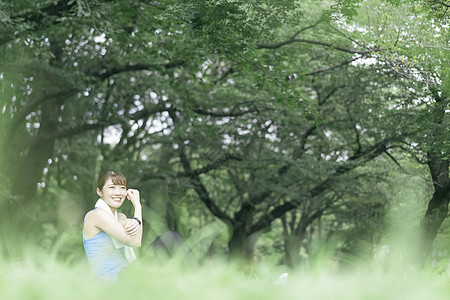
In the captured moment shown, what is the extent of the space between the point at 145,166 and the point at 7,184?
12.9ft

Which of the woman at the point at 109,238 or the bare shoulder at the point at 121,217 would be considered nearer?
the woman at the point at 109,238

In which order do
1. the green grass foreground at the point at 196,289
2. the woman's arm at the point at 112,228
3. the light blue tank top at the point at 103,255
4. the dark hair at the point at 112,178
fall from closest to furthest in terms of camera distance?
the green grass foreground at the point at 196,289 → the light blue tank top at the point at 103,255 → the woman's arm at the point at 112,228 → the dark hair at the point at 112,178

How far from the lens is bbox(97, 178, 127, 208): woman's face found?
3.60 meters

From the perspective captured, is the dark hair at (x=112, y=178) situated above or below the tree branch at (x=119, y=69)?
below

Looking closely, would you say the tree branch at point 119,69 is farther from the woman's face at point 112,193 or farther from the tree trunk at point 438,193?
the woman's face at point 112,193

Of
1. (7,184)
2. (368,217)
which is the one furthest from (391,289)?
(368,217)

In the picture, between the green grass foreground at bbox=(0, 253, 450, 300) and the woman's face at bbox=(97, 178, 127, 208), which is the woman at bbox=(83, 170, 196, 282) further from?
the green grass foreground at bbox=(0, 253, 450, 300)

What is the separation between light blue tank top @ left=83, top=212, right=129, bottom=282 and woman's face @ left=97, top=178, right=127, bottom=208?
1.10ft

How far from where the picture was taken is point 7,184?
45.0 feet

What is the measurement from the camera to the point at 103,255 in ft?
10.1

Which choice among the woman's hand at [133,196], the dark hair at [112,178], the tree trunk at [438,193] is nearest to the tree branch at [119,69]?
the tree trunk at [438,193]

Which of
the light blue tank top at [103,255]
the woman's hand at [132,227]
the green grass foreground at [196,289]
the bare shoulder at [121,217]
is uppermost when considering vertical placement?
the bare shoulder at [121,217]

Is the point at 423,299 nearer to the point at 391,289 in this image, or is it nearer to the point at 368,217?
the point at 391,289

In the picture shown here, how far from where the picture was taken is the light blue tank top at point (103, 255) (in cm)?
294
